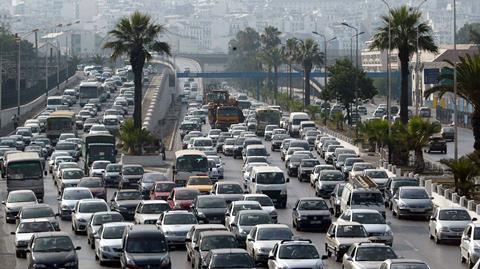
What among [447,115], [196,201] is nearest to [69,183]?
[196,201]

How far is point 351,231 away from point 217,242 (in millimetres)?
5062

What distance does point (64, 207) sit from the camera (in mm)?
58062

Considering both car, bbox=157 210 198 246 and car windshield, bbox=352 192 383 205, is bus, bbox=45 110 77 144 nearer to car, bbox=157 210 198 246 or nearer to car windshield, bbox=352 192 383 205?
car windshield, bbox=352 192 383 205

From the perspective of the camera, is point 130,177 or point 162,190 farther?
point 130,177

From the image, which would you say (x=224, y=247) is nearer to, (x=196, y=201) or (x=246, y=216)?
(x=246, y=216)

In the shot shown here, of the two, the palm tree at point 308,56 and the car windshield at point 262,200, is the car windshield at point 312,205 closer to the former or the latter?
the car windshield at point 262,200

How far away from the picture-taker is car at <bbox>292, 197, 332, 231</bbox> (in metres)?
52.5

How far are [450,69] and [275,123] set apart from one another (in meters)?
47.0

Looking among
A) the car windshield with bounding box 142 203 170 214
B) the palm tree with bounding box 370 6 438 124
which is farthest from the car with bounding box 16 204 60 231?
the palm tree with bounding box 370 6 438 124

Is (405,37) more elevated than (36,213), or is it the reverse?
(405,37)

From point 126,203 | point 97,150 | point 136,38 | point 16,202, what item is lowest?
point 16,202

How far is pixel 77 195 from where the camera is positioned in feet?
191

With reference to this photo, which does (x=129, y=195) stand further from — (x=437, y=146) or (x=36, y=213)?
(x=437, y=146)

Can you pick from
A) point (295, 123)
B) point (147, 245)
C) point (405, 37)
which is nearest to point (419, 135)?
point (405, 37)
